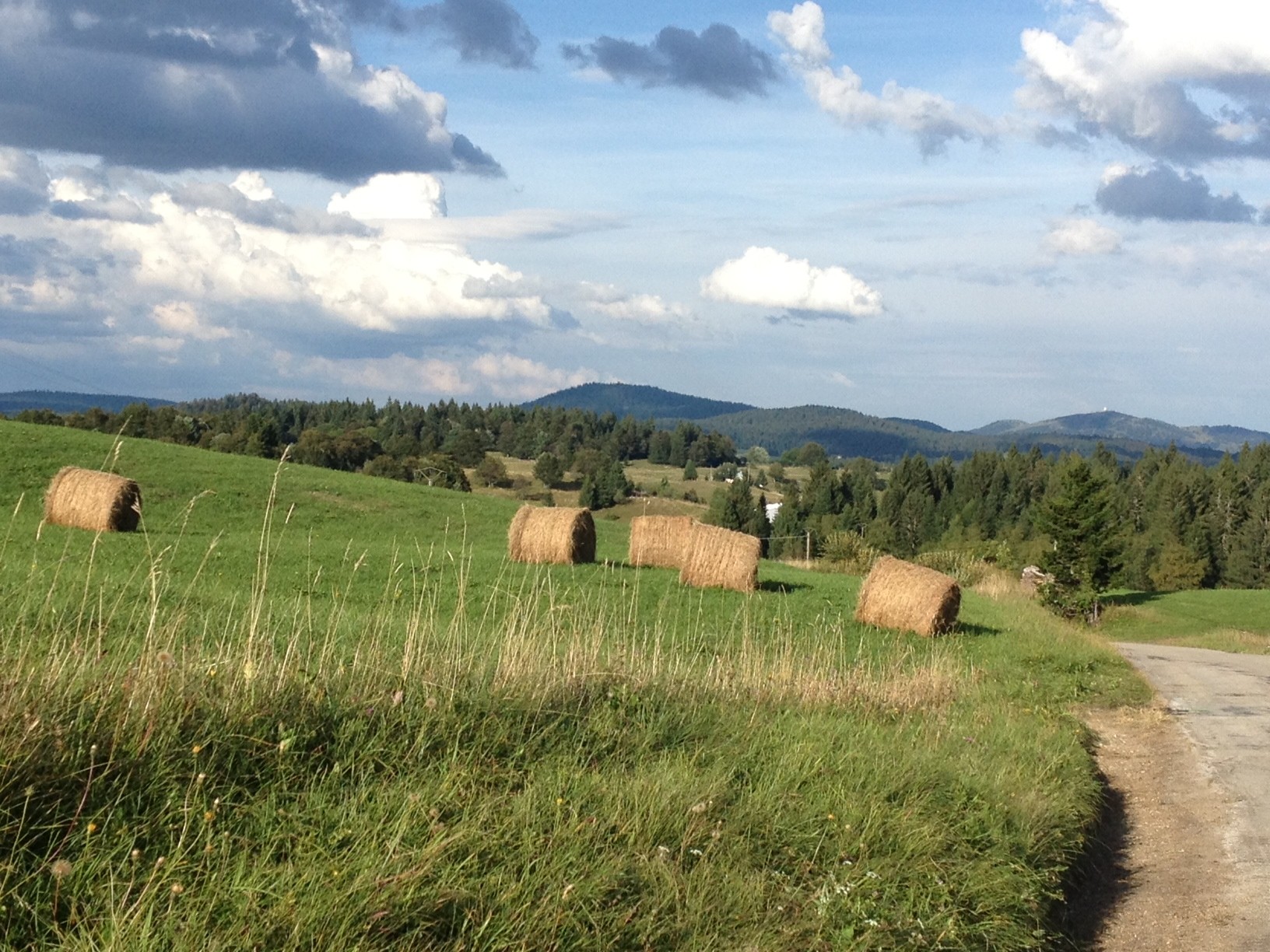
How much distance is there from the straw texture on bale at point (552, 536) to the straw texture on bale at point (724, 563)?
2.97m

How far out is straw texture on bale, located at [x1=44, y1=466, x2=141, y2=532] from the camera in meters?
22.9

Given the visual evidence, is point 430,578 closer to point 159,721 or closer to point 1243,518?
point 159,721

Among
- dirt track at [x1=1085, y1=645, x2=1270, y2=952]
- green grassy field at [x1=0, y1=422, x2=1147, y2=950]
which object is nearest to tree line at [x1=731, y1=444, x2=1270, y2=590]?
dirt track at [x1=1085, y1=645, x2=1270, y2=952]

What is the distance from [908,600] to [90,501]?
53.1 feet

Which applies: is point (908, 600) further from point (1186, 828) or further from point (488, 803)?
point (488, 803)

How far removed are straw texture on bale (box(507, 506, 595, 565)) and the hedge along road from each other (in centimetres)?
1133

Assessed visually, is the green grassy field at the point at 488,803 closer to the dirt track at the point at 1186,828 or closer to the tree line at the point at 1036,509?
the dirt track at the point at 1186,828

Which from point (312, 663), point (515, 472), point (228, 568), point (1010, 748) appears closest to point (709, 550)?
point (228, 568)

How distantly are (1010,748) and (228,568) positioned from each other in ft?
45.4

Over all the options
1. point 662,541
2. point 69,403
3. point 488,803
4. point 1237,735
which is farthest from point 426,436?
point 488,803

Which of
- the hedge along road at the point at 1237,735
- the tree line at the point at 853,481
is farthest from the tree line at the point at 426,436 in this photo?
the hedge along road at the point at 1237,735

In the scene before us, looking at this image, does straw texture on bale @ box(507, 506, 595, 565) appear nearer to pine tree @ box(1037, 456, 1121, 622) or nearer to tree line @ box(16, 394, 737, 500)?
pine tree @ box(1037, 456, 1121, 622)

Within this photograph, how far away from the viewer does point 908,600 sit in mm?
20125

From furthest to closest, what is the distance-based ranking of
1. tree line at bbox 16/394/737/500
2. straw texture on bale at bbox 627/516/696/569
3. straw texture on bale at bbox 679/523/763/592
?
tree line at bbox 16/394/737/500 → straw texture on bale at bbox 627/516/696/569 → straw texture on bale at bbox 679/523/763/592
